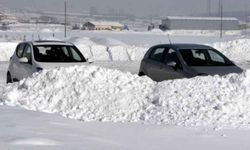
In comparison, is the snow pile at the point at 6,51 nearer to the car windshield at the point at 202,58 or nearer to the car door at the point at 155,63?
the car door at the point at 155,63

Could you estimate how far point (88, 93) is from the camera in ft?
30.8

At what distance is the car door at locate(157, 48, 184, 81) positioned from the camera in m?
12.9

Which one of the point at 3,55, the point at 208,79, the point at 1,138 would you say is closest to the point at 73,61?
the point at 208,79

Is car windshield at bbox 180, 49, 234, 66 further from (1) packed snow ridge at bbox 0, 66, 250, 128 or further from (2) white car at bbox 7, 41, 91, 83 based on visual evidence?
(1) packed snow ridge at bbox 0, 66, 250, 128

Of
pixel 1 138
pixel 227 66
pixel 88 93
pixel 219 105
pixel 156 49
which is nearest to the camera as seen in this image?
pixel 1 138

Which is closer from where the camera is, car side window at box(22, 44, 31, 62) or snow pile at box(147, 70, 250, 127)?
snow pile at box(147, 70, 250, 127)

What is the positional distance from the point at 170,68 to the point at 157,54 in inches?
58.4

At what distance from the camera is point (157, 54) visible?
14633 mm

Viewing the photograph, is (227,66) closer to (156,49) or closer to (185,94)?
(156,49)

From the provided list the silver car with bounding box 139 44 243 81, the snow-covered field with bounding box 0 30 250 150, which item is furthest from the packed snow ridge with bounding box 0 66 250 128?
the silver car with bounding box 139 44 243 81

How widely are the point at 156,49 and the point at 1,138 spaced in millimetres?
8782

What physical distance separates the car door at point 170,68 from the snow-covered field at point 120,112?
112 inches

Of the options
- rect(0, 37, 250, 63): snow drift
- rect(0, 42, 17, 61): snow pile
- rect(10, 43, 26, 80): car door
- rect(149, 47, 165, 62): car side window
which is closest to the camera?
rect(10, 43, 26, 80): car door

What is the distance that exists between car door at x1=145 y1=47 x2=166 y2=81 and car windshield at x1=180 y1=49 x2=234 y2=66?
30.2 inches
